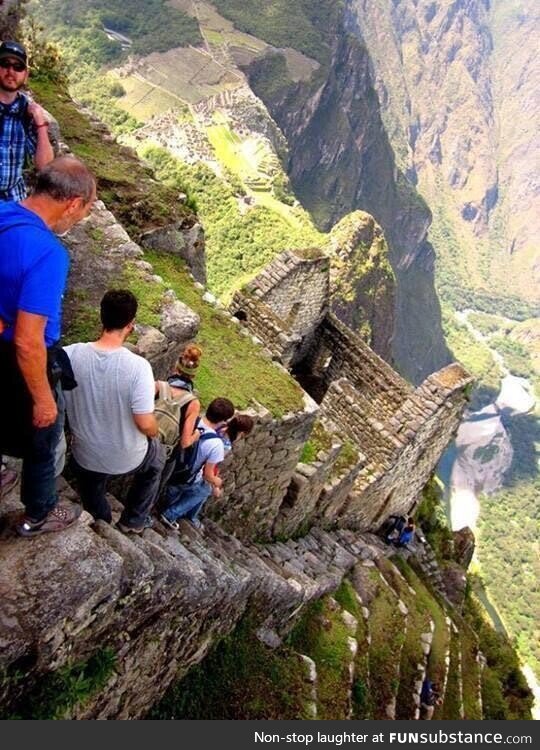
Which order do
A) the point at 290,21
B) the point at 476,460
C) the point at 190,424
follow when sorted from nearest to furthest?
1. the point at 190,424
2. the point at 476,460
3. the point at 290,21

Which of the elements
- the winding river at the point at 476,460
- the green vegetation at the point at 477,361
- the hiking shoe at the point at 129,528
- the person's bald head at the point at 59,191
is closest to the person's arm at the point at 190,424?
the hiking shoe at the point at 129,528

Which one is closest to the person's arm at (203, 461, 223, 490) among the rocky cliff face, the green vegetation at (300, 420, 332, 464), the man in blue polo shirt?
the man in blue polo shirt

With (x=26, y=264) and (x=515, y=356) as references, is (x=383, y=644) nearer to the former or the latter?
(x=26, y=264)

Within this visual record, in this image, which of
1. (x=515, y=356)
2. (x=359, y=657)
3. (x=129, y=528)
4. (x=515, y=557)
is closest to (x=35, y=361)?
(x=129, y=528)

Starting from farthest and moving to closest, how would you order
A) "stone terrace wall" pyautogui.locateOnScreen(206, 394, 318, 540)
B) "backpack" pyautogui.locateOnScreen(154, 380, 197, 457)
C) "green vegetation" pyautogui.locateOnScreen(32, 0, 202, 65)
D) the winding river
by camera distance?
the winding river → "green vegetation" pyautogui.locateOnScreen(32, 0, 202, 65) → "stone terrace wall" pyautogui.locateOnScreen(206, 394, 318, 540) → "backpack" pyautogui.locateOnScreen(154, 380, 197, 457)

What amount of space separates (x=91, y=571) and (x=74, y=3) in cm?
12788

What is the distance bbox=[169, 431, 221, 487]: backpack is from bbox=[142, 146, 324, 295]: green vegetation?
32402 mm

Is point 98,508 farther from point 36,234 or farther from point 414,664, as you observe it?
point 414,664

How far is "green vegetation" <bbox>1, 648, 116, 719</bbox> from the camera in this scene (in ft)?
12.8

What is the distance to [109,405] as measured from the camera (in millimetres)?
4312

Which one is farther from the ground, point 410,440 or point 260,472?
point 410,440

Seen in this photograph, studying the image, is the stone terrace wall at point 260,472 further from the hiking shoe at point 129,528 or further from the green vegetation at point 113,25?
the green vegetation at point 113,25

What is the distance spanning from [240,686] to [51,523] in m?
3.78

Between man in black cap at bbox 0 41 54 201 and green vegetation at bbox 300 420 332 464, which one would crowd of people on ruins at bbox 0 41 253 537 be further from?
green vegetation at bbox 300 420 332 464
